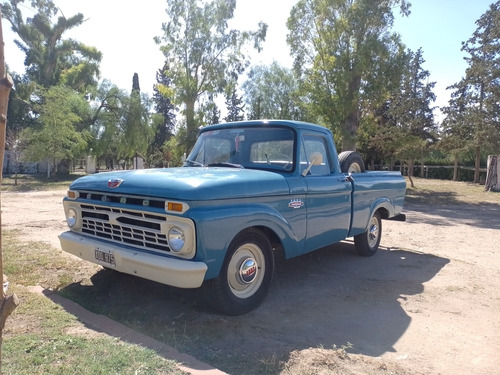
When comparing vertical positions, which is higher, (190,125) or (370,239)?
(190,125)

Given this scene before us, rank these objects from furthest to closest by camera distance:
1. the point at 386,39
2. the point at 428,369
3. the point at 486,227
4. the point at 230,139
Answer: the point at 386,39 < the point at 486,227 < the point at 230,139 < the point at 428,369

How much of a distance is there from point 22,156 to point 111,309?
91.6 ft

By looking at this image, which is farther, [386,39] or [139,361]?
[386,39]

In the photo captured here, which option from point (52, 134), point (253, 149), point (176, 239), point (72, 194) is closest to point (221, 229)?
point (176, 239)

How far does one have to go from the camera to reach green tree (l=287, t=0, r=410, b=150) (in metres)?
17.5

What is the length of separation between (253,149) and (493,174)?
21.8 meters

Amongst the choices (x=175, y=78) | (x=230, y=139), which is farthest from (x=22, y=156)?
(x=230, y=139)

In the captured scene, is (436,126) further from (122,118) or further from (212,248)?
(212,248)

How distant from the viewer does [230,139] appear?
17.1 feet

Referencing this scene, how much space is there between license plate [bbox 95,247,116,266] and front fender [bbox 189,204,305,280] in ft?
3.08

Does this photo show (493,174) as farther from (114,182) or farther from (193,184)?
(114,182)

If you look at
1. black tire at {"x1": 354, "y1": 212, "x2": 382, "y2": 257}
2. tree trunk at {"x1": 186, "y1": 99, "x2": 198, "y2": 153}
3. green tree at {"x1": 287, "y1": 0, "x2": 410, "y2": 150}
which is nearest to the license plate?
black tire at {"x1": 354, "y1": 212, "x2": 382, "y2": 257}

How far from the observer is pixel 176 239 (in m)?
3.54

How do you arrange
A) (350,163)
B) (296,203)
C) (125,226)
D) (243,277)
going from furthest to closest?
(350,163)
(296,203)
(243,277)
(125,226)
